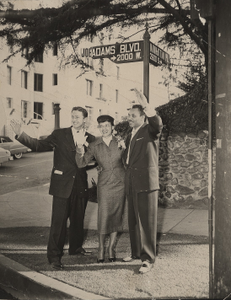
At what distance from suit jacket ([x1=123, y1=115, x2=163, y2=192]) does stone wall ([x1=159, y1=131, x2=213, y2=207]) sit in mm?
3953

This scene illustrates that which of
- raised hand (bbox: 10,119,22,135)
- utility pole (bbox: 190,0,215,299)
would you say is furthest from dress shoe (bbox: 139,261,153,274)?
raised hand (bbox: 10,119,22,135)

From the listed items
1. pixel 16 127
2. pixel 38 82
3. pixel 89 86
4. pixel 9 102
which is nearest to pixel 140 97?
pixel 16 127

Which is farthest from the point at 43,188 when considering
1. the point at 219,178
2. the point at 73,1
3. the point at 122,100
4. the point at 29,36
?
the point at 219,178

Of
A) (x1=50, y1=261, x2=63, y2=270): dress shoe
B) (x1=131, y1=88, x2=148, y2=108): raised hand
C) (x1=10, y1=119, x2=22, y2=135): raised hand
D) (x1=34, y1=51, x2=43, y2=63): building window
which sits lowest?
(x1=50, y1=261, x2=63, y2=270): dress shoe

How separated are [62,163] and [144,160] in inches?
39.1

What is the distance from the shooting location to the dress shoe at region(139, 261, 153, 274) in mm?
3929

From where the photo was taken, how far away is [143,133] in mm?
4199

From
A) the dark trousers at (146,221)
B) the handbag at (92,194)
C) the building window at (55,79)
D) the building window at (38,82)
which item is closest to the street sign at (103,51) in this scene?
the building window at (38,82)

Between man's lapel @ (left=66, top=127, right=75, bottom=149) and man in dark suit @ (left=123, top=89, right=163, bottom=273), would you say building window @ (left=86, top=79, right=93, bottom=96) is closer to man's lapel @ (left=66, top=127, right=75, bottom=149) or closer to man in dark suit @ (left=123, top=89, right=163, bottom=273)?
man's lapel @ (left=66, top=127, right=75, bottom=149)

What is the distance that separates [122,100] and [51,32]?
7.28ft

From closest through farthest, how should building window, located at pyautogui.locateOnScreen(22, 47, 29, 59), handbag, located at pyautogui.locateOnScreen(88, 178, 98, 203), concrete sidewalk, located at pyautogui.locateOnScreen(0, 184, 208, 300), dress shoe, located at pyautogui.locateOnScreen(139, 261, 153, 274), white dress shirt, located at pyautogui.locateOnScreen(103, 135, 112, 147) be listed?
1. concrete sidewalk, located at pyautogui.locateOnScreen(0, 184, 208, 300)
2. dress shoe, located at pyautogui.locateOnScreen(139, 261, 153, 274)
3. white dress shirt, located at pyautogui.locateOnScreen(103, 135, 112, 147)
4. building window, located at pyautogui.locateOnScreen(22, 47, 29, 59)
5. handbag, located at pyautogui.locateOnScreen(88, 178, 98, 203)

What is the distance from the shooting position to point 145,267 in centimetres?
399

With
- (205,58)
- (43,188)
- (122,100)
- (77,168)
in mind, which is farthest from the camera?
(43,188)

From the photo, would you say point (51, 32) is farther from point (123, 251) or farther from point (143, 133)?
point (123, 251)
